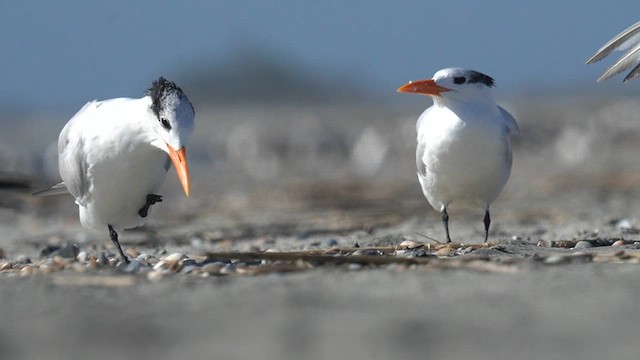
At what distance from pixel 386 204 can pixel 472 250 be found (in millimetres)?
5365

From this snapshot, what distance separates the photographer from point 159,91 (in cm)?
506

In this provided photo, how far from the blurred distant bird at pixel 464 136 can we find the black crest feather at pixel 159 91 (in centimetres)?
139

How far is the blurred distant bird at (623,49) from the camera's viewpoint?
619cm

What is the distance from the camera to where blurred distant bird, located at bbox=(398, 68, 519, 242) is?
5871 millimetres

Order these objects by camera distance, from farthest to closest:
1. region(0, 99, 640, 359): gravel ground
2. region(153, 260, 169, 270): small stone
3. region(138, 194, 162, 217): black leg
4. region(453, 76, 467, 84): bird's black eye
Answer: region(453, 76, 467, 84): bird's black eye, region(138, 194, 162, 217): black leg, region(153, 260, 169, 270): small stone, region(0, 99, 640, 359): gravel ground

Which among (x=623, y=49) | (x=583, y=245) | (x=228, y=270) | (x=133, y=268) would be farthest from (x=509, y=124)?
(x=133, y=268)

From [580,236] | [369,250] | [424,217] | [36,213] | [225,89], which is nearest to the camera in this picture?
[369,250]

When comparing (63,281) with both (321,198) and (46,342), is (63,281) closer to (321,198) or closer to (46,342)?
(46,342)

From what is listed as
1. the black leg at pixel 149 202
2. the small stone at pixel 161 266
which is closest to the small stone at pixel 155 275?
the small stone at pixel 161 266

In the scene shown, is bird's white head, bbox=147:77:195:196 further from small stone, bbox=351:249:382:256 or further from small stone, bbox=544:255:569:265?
small stone, bbox=544:255:569:265

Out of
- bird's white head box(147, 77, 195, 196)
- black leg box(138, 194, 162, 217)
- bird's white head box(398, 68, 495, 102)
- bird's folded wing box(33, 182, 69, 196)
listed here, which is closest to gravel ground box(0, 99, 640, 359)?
bird's folded wing box(33, 182, 69, 196)

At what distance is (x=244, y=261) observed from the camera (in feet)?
16.1

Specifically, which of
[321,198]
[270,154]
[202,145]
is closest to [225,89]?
[202,145]

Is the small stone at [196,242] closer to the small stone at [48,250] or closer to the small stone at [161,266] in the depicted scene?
the small stone at [48,250]
